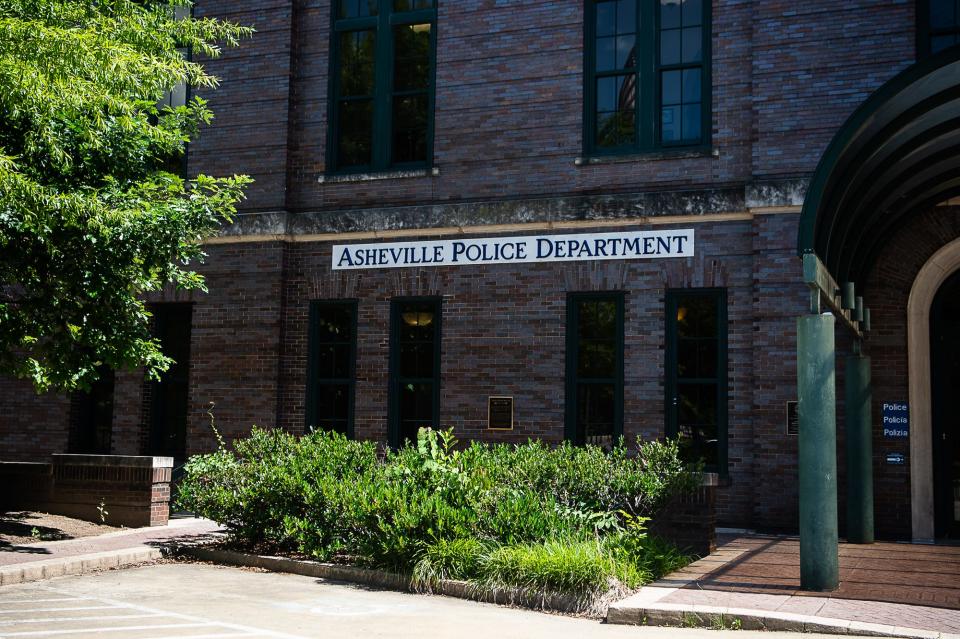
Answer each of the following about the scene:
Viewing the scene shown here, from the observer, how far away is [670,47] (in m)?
15.0

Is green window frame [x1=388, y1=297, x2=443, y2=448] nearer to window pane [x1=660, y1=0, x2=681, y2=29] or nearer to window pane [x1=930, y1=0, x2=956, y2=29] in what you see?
window pane [x1=660, y1=0, x2=681, y2=29]

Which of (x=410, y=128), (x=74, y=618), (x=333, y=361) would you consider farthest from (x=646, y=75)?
(x=74, y=618)

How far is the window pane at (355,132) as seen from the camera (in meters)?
16.7

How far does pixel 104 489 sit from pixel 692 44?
10.2m

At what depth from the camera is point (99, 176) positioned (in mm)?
11969

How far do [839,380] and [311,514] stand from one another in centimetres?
703

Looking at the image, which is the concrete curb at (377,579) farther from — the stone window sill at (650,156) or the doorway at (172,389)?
the stone window sill at (650,156)

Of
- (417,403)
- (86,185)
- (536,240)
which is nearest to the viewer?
(86,185)

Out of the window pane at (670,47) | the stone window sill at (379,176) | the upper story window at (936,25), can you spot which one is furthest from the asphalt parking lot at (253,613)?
the upper story window at (936,25)

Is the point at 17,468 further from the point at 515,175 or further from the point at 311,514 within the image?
the point at 515,175

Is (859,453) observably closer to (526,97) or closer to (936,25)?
(936,25)

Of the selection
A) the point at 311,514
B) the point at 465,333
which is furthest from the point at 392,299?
the point at 311,514

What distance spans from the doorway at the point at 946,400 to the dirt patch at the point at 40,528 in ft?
34.7

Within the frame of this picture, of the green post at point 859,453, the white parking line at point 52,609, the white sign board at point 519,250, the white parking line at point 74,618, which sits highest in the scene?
the white sign board at point 519,250
